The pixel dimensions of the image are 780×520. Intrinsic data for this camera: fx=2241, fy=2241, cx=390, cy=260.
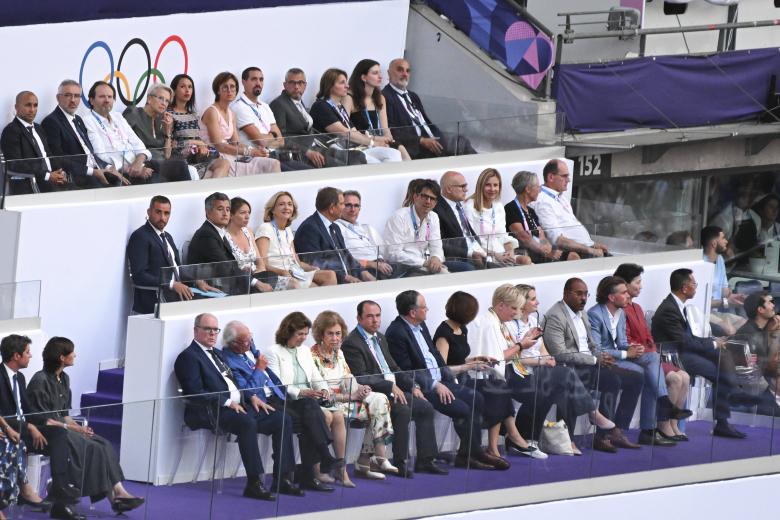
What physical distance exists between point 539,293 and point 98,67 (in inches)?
154

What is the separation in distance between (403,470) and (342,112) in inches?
187

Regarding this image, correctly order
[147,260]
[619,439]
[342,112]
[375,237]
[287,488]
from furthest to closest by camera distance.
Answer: [342,112]
[375,237]
[147,260]
[619,439]
[287,488]

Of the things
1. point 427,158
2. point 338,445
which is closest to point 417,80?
point 427,158

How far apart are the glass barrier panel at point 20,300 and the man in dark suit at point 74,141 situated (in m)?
1.33

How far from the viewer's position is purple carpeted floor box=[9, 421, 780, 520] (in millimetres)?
13375

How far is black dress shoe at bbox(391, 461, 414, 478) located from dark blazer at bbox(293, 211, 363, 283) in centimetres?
193

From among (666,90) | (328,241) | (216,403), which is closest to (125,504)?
(216,403)

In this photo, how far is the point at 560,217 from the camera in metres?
17.7

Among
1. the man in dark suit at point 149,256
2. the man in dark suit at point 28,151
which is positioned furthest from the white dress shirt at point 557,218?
the man in dark suit at point 28,151

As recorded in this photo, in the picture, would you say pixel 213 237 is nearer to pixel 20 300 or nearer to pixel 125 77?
pixel 20 300

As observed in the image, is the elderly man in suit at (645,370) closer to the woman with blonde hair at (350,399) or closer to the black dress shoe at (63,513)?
the woman with blonde hair at (350,399)

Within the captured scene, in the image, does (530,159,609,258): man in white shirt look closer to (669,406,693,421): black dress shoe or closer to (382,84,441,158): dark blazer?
(382,84,441,158): dark blazer

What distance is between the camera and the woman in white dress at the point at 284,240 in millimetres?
15562

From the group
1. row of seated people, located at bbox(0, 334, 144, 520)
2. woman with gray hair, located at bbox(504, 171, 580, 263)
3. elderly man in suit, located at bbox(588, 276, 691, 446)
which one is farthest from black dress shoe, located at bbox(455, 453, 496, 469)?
woman with gray hair, located at bbox(504, 171, 580, 263)
